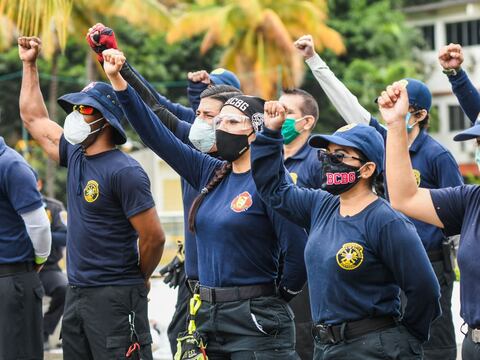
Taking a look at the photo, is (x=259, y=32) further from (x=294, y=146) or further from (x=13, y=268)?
(x=13, y=268)

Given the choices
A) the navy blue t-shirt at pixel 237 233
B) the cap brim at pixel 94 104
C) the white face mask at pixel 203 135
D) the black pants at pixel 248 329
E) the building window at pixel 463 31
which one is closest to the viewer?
the black pants at pixel 248 329

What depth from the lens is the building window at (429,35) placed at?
53.0m

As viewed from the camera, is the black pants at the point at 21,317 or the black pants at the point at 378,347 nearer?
the black pants at the point at 378,347

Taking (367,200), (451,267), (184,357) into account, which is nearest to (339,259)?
(367,200)

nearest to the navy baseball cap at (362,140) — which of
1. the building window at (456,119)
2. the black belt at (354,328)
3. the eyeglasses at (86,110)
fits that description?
the black belt at (354,328)

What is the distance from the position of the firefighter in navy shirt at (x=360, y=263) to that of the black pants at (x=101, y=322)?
69.8 inches

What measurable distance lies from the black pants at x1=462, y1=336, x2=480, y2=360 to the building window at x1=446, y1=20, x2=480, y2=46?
4809 centimetres

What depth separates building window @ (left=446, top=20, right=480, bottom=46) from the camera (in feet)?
170

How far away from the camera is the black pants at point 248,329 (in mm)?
5621

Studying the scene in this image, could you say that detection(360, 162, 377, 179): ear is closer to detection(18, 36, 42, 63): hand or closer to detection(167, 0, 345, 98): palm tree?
detection(18, 36, 42, 63): hand

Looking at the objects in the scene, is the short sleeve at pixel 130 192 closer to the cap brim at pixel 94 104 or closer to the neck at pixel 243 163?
the cap brim at pixel 94 104

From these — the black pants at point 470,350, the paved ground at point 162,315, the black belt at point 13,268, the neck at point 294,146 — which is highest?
the neck at point 294,146

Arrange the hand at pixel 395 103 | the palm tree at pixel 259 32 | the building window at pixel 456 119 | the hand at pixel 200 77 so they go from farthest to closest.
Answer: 1. the building window at pixel 456 119
2. the palm tree at pixel 259 32
3. the hand at pixel 200 77
4. the hand at pixel 395 103

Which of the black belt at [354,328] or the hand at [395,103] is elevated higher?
the hand at [395,103]
